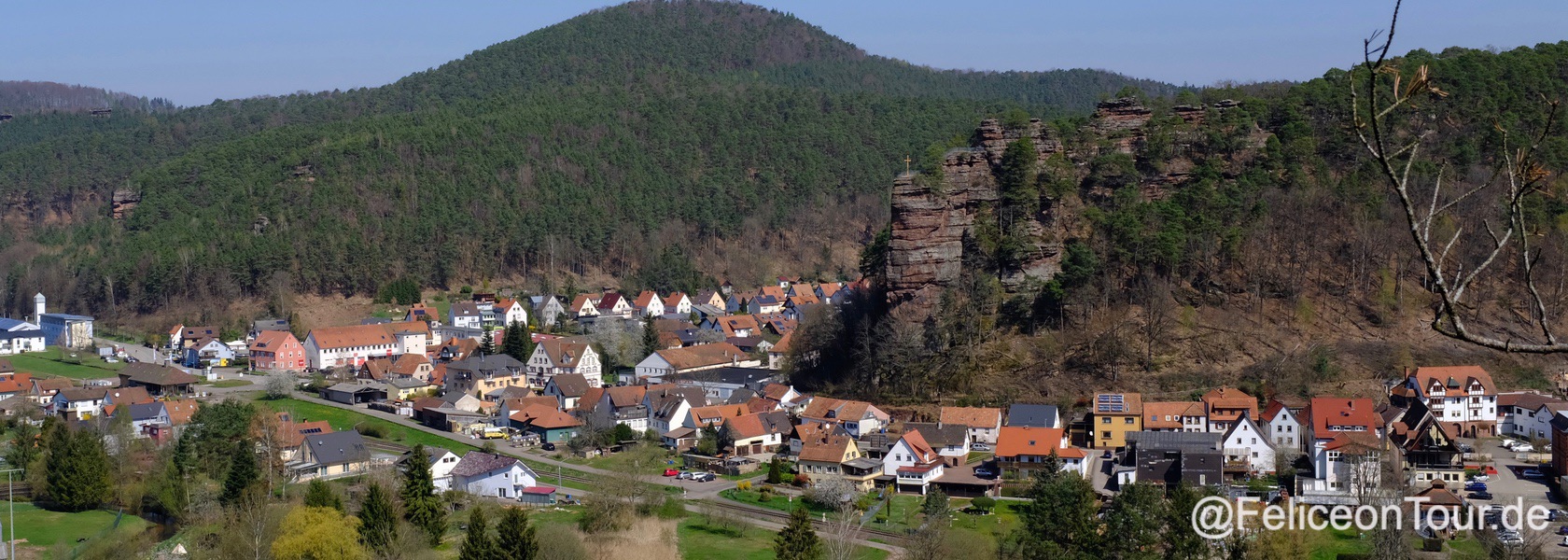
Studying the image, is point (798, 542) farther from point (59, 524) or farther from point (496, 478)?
point (59, 524)

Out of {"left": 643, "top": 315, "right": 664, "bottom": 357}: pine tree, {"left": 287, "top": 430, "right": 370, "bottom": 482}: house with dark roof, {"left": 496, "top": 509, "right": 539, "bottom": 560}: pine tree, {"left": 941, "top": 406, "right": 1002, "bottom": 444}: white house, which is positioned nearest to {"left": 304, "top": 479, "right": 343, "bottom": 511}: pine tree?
{"left": 496, "top": 509, "right": 539, "bottom": 560}: pine tree

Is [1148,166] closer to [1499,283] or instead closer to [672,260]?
[1499,283]

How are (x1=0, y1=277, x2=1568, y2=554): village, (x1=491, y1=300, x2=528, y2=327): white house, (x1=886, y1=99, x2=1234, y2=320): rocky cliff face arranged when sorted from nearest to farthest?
(x1=0, y1=277, x2=1568, y2=554): village, (x1=886, y1=99, x2=1234, y2=320): rocky cliff face, (x1=491, y1=300, x2=528, y2=327): white house

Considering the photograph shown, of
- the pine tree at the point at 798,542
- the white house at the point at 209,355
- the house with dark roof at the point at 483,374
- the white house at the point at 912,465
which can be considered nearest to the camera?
the pine tree at the point at 798,542

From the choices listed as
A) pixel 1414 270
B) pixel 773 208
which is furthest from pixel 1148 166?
pixel 773 208

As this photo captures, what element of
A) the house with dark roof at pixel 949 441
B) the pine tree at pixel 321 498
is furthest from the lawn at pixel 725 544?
the house with dark roof at pixel 949 441

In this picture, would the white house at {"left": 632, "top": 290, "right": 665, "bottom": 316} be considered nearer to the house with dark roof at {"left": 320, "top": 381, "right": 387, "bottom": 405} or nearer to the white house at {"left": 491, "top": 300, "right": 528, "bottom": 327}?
the white house at {"left": 491, "top": 300, "right": 528, "bottom": 327}

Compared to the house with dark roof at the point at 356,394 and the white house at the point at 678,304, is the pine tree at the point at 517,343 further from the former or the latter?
the white house at the point at 678,304
